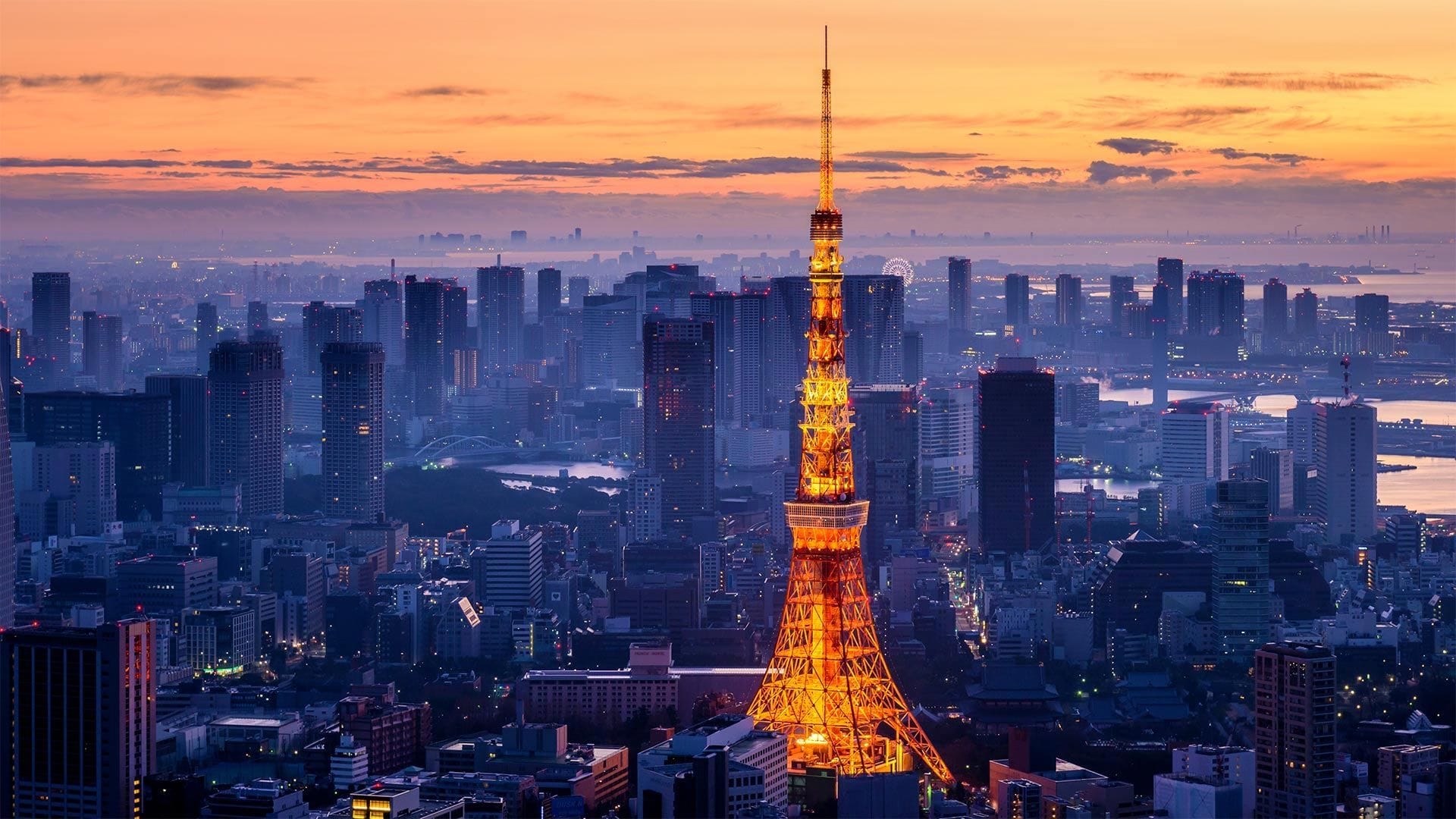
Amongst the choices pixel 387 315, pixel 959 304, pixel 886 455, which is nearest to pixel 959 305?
pixel 959 304

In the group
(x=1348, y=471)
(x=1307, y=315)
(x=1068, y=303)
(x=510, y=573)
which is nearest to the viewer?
(x=510, y=573)

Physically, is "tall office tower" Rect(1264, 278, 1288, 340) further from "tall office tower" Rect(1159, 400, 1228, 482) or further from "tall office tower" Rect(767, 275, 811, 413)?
"tall office tower" Rect(767, 275, 811, 413)

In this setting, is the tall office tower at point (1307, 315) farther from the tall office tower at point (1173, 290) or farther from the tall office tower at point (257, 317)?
the tall office tower at point (257, 317)

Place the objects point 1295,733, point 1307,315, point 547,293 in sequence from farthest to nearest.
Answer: point 547,293
point 1307,315
point 1295,733

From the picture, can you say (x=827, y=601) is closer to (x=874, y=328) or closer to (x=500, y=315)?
(x=874, y=328)

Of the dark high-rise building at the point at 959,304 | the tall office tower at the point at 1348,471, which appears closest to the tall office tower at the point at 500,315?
the dark high-rise building at the point at 959,304

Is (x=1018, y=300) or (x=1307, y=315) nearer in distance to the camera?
(x=1307, y=315)

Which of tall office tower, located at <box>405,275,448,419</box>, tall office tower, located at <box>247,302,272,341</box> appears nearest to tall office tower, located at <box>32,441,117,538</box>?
tall office tower, located at <box>247,302,272,341</box>
